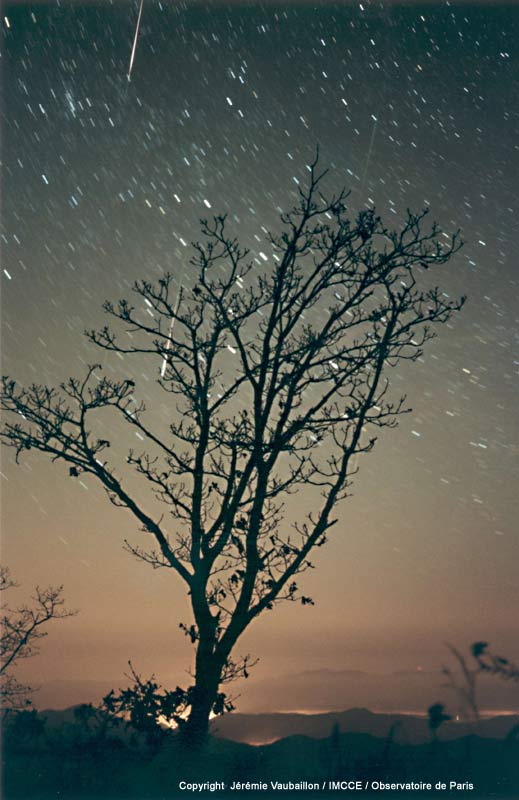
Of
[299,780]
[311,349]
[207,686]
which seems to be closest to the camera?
[299,780]

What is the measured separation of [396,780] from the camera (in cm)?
725

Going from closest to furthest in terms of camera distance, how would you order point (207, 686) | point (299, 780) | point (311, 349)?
1. point (299, 780)
2. point (207, 686)
3. point (311, 349)

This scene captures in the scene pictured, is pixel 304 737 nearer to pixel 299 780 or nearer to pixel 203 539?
pixel 299 780

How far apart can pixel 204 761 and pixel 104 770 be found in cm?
96

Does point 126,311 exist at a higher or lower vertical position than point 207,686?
higher

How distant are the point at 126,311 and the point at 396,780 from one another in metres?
5.75

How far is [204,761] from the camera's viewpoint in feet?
24.7

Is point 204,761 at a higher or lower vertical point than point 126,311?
lower

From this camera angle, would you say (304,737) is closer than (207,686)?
Yes

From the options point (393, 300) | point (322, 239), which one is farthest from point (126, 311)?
point (393, 300)

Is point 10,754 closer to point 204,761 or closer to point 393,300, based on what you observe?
point 204,761

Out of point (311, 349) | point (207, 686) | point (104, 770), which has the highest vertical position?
point (311, 349)

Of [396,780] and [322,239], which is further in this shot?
[322,239]

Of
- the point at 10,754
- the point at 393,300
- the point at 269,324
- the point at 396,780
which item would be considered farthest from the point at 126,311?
the point at 396,780
